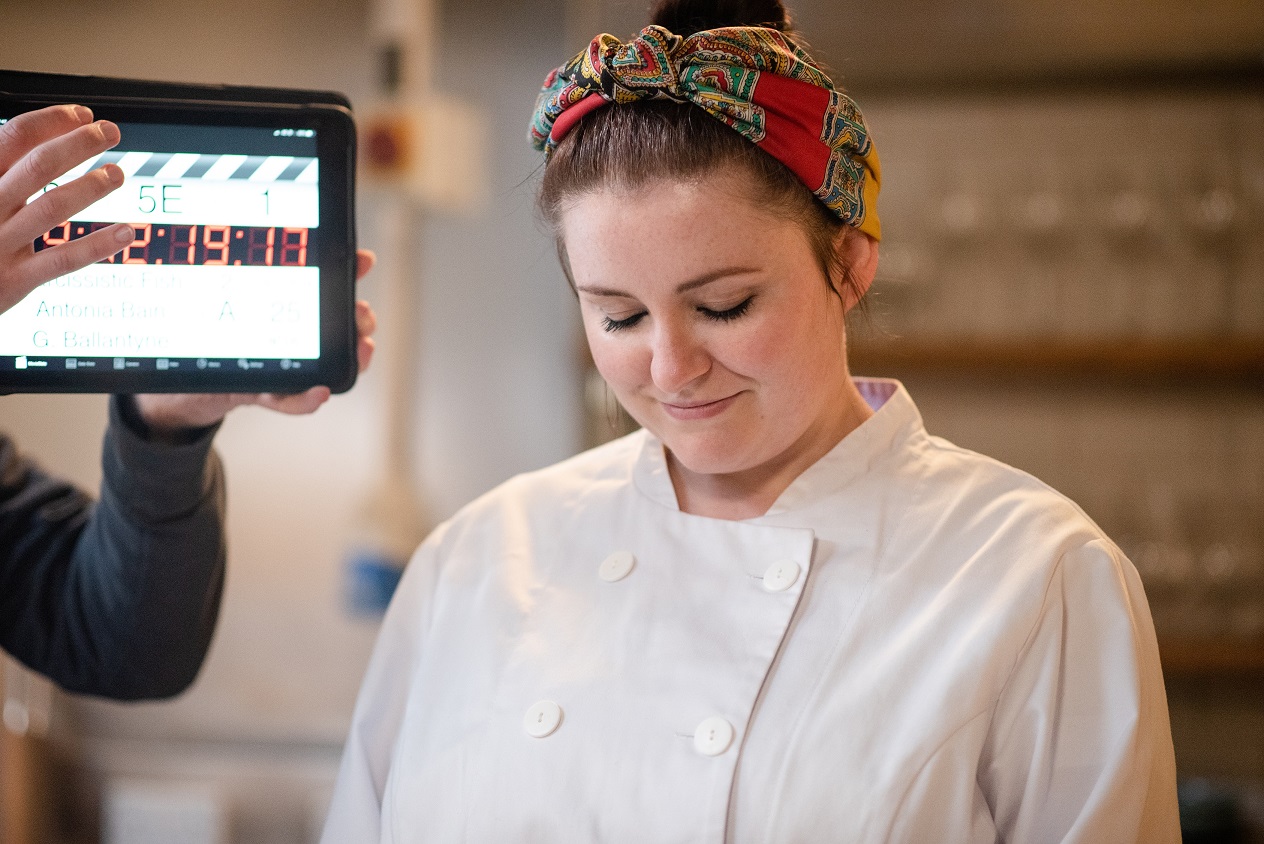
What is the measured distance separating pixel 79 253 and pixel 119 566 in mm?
445

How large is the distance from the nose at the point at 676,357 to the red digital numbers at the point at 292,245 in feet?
1.24

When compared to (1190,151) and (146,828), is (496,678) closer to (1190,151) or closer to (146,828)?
(146,828)

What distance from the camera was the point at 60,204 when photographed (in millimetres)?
963

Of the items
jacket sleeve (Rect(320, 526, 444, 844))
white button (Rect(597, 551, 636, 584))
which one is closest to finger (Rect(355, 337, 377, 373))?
jacket sleeve (Rect(320, 526, 444, 844))

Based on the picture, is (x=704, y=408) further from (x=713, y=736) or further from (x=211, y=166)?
(x=211, y=166)

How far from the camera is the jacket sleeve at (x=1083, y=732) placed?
0.97 metres

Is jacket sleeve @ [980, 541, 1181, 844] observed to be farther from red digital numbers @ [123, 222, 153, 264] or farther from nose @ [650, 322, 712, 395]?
red digital numbers @ [123, 222, 153, 264]

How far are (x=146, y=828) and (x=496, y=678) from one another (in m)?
1.53

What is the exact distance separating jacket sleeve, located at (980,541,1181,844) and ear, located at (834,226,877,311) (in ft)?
1.05

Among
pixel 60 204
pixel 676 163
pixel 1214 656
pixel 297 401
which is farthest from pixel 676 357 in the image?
pixel 1214 656

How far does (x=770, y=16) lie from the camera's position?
115cm

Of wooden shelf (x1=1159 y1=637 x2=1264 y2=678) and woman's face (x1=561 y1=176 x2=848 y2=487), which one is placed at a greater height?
woman's face (x1=561 y1=176 x2=848 y2=487)

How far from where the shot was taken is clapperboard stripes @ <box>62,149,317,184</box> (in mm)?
1121

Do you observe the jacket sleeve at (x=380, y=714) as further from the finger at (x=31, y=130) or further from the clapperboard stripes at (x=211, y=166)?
the finger at (x=31, y=130)
